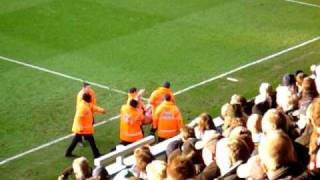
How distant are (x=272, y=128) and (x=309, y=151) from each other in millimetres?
485

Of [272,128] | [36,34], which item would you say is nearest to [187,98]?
[36,34]

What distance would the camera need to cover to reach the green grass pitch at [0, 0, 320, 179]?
15.9 m

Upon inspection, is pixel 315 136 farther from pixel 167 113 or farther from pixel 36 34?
pixel 36 34

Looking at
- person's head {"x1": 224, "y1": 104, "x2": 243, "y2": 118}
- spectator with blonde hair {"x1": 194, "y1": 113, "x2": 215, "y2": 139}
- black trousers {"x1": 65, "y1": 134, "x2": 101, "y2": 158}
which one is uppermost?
person's head {"x1": 224, "y1": 104, "x2": 243, "y2": 118}

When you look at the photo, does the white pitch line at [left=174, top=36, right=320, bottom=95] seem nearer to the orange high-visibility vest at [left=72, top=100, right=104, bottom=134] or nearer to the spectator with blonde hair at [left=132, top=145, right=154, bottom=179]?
the orange high-visibility vest at [left=72, top=100, right=104, bottom=134]

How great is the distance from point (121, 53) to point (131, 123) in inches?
247

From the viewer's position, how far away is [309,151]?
26.3 feet

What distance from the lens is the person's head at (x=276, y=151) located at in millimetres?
→ 6895

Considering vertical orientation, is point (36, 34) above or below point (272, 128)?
above

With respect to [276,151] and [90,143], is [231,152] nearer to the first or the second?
[276,151]

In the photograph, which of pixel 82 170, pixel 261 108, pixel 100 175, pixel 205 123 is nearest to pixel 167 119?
pixel 261 108

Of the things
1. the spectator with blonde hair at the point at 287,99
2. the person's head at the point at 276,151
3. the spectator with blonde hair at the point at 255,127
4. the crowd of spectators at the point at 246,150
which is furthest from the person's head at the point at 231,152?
the spectator with blonde hair at the point at 287,99

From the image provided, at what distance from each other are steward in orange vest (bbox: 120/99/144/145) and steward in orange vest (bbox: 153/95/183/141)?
32cm

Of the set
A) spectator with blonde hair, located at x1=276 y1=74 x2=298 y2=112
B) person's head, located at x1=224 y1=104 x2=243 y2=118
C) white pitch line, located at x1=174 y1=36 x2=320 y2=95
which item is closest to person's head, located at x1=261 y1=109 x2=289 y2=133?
person's head, located at x1=224 y1=104 x2=243 y2=118
